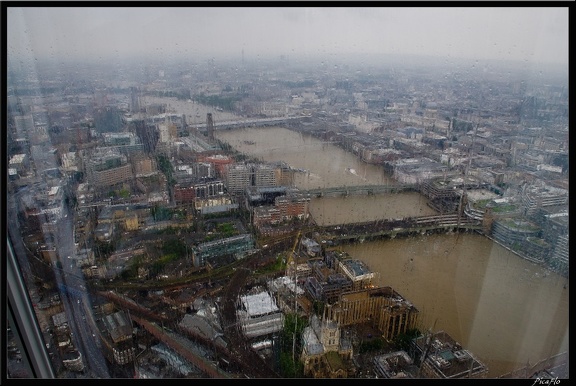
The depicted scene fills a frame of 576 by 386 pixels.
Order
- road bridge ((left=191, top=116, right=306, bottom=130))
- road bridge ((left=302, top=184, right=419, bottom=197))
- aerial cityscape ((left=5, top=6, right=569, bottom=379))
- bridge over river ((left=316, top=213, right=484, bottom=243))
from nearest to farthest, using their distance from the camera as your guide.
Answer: aerial cityscape ((left=5, top=6, right=569, bottom=379)) < bridge over river ((left=316, top=213, right=484, bottom=243)) < road bridge ((left=302, top=184, right=419, bottom=197)) < road bridge ((left=191, top=116, right=306, bottom=130))

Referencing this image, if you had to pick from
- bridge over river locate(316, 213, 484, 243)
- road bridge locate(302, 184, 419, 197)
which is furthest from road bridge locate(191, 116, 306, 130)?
bridge over river locate(316, 213, 484, 243)

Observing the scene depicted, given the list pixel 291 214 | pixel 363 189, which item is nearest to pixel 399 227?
pixel 363 189

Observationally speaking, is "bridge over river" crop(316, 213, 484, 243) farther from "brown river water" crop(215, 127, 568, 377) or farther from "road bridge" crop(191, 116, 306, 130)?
"road bridge" crop(191, 116, 306, 130)

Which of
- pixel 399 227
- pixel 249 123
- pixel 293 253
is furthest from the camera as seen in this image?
pixel 249 123

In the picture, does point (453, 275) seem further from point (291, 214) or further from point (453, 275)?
point (291, 214)

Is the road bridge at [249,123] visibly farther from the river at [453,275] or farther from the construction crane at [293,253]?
the construction crane at [293,253]

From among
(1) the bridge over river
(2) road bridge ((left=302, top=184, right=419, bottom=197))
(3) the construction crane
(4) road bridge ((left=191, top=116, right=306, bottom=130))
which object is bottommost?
(1) the bridge over river

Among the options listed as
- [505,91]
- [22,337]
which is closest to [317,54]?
[505,91]

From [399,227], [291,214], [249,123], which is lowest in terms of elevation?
[399,227]
